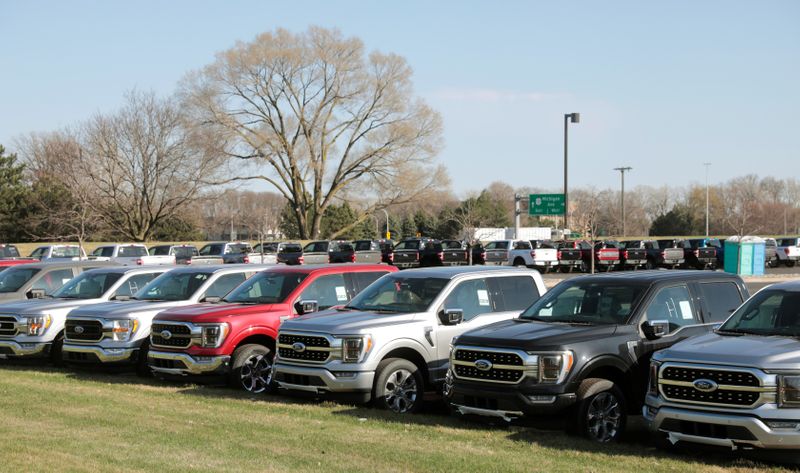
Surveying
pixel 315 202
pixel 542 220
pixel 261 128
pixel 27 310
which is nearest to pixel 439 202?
pixel 315 202

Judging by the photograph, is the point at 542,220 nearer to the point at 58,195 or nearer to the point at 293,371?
the point at 58,195

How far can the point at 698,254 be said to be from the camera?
155ft

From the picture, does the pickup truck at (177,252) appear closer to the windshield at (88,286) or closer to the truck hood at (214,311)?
the windshield at (88,286)

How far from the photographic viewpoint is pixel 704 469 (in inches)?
297

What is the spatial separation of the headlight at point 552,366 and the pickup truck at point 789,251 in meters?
47.3

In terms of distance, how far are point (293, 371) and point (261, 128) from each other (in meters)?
58.9

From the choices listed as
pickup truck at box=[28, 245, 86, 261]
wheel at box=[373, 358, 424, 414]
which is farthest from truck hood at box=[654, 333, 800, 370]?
pickup truck at box=[28, 245, 86, 261]

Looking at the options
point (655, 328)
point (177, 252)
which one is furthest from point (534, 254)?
point (655, 328)

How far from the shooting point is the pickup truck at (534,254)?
155 feet

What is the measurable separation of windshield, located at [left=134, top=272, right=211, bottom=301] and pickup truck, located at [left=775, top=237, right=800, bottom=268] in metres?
44.3

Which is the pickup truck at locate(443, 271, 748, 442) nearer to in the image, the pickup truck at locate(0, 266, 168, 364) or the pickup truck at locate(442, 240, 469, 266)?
the pickup truck at locate(0, 266, 168, 364)

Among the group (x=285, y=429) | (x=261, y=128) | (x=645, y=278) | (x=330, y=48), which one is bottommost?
(x=285, y=429)

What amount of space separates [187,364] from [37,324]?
4242 millimetres

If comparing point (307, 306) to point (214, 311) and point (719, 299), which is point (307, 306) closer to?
point (214, 311)
